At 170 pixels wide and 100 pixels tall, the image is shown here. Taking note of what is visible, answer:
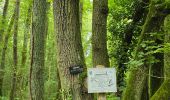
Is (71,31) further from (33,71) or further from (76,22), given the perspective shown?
(33,71)

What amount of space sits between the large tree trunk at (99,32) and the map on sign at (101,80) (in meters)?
2.17

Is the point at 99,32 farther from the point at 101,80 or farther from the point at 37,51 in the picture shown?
the point at 101,80

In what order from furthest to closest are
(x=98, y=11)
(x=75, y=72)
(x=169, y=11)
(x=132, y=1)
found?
1. (x=132, y=1)
2. (x=98, y=11)
3. (x=169, y=11)
4. (x=75, y=72)

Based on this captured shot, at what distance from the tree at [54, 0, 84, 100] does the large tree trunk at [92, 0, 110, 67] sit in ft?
3.80

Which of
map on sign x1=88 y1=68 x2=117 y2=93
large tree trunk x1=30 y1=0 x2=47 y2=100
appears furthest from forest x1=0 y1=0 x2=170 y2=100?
map on sign x1=88 y1=68 x2=117 y2=93

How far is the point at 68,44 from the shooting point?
7402mm

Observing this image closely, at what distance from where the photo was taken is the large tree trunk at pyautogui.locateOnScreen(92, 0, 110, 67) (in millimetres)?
8641

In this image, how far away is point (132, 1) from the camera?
1152 centimetres

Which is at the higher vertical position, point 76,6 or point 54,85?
point 76,6

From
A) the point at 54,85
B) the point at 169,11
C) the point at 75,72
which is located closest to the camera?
the point at 75,72

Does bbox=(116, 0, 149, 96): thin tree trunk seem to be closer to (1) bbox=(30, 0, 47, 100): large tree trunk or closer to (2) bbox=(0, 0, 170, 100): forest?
(2) bbox=(0, 0, 170, 100): forest

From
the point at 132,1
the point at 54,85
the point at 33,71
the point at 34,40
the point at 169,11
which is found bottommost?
the point at 54,85

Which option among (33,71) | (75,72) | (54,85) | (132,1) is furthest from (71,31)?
(54,85)

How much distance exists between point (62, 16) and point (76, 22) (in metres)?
0.33
